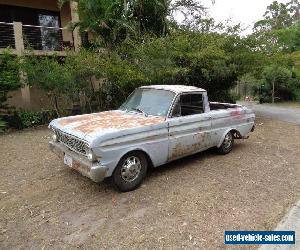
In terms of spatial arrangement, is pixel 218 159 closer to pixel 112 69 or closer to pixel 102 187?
pixel 102 187

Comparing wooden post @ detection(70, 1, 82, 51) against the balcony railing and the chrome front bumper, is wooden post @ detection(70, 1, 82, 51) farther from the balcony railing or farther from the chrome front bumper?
the chrome front bumper

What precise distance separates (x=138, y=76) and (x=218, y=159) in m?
4.72

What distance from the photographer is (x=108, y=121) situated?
17.6ft

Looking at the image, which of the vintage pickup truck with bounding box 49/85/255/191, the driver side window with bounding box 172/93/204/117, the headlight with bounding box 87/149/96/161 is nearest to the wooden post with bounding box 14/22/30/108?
the vintage pickup truck with bounding box 49/85/255/191

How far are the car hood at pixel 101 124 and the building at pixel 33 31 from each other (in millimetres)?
6823

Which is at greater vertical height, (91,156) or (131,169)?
(91,156)

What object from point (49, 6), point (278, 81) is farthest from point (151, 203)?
point (278, 81)

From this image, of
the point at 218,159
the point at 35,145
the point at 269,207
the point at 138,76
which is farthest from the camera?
the point at 138,76

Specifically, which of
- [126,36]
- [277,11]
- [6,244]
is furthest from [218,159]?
[277,11]

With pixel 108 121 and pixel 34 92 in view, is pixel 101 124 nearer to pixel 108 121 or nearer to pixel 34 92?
pixel 108 121

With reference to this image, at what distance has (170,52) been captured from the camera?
1070 cm

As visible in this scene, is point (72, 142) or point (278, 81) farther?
point (278, 81)

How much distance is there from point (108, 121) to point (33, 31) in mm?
11221

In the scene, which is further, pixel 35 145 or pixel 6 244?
pixel 35 145
